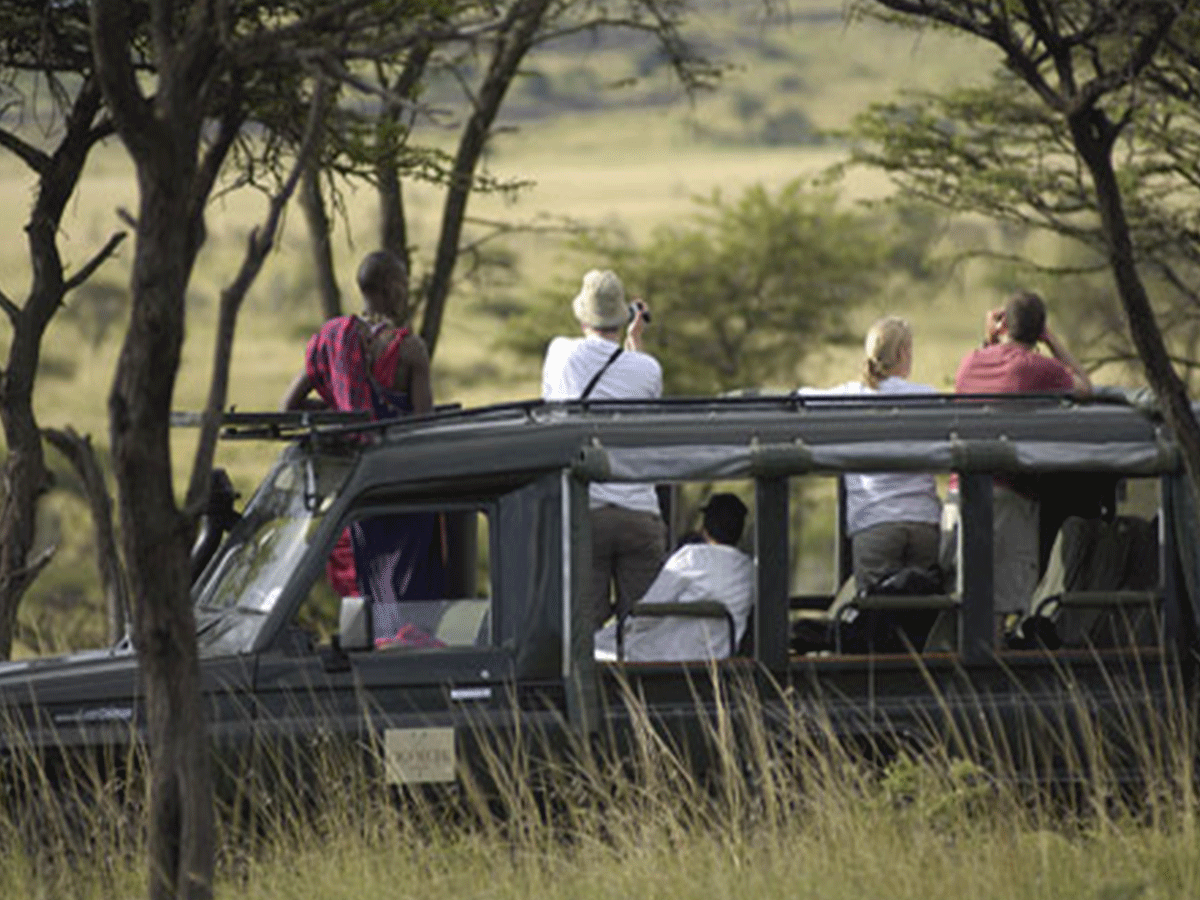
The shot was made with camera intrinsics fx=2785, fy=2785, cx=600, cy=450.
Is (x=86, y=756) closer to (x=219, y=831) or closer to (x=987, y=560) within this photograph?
(x=219, y=831)

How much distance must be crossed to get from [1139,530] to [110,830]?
11.4ft

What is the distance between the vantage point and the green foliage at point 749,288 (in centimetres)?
4169

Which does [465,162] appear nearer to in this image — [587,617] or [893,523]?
[893,523]

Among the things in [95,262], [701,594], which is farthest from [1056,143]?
[701,594]

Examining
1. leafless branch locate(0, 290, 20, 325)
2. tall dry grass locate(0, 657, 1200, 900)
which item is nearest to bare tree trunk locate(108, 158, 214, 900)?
tall dry grass locate(0, 657, 1200, 900)

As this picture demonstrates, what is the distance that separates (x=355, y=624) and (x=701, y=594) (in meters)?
1.29

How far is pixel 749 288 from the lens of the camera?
4250 cm

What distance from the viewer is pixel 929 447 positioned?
8602 millimetres

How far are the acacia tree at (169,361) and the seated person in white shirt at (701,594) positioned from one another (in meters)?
2.32

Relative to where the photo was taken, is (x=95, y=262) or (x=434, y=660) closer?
(x=434, y=660)

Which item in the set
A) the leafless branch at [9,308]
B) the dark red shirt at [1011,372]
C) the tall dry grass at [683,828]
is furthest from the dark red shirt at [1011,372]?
the leafless branch at [9,308]

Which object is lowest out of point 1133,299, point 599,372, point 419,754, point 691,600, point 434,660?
point 419,754

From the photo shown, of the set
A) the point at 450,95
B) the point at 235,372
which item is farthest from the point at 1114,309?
the point at 450,95

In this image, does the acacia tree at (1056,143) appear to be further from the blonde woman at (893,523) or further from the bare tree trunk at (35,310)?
the bare tree trunk at (35,310)
